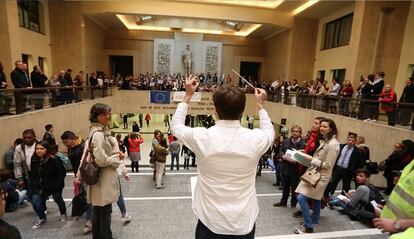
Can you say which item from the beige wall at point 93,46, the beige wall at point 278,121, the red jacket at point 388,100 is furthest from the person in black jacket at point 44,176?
the beige wall at point 93,46

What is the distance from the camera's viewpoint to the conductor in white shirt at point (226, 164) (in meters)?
1.29

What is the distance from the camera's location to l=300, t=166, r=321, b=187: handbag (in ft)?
10.7

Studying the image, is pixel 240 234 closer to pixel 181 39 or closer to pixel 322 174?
pixel 322 174

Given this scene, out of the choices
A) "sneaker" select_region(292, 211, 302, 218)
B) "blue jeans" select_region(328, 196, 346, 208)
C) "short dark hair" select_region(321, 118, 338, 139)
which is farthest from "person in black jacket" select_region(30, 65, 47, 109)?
→ "blue jeans" select_region(328, 196, 346, 208)

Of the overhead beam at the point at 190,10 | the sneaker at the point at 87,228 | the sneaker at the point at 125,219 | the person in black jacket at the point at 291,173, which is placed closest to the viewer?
the sneaker at the point at 87,228

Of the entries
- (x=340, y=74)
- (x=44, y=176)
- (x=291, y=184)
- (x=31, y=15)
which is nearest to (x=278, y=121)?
(x=340, y=74)

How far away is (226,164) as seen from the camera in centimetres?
129

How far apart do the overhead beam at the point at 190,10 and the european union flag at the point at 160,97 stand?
197 inches

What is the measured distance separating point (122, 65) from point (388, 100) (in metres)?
21.1

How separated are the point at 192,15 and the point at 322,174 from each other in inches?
575

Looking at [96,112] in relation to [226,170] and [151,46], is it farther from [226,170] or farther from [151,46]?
[151,46]

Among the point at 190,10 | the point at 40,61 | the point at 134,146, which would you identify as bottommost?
the point at 134,146

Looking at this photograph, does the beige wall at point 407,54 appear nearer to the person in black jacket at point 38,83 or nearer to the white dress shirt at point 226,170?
the white dress shirt at point 226,170

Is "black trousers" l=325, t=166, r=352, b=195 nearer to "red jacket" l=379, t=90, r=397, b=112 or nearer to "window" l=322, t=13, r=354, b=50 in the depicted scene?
"red jacket" l=379, t=90, r=397, b=112
